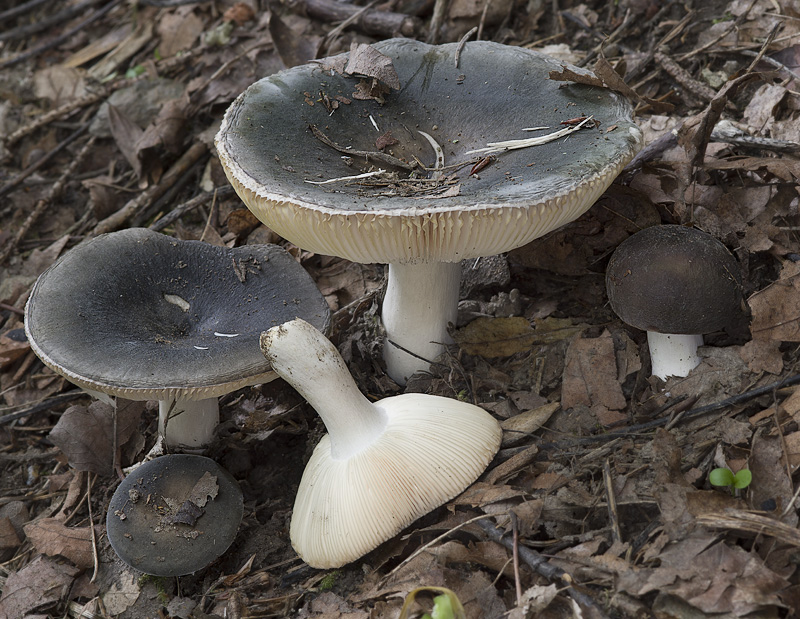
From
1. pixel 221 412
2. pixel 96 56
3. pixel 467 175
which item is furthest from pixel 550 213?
pixel 96 56

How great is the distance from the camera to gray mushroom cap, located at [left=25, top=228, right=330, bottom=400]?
255 centimetres

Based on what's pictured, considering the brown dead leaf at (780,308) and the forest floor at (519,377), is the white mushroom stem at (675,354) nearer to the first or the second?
the forest floor at (519,377)

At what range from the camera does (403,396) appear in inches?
113

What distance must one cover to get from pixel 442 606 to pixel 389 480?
1.77ft

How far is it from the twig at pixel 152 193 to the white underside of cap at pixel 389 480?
247 cm

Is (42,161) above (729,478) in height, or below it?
above

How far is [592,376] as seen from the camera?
2914 mm

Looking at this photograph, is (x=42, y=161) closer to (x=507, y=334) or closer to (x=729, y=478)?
(x=507, y=334)

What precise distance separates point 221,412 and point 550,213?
2.06 metres

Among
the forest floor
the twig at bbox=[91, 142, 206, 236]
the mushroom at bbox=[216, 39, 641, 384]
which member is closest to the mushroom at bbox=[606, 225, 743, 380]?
the forest floor

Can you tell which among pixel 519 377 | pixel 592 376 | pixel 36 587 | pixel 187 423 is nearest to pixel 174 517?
pixel 187 423

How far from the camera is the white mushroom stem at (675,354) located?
2.84 meters

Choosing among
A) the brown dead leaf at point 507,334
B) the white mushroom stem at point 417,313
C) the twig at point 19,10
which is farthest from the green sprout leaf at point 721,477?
the twig at point 19,10

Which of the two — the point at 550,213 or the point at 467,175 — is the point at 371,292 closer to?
the point at 467,175
